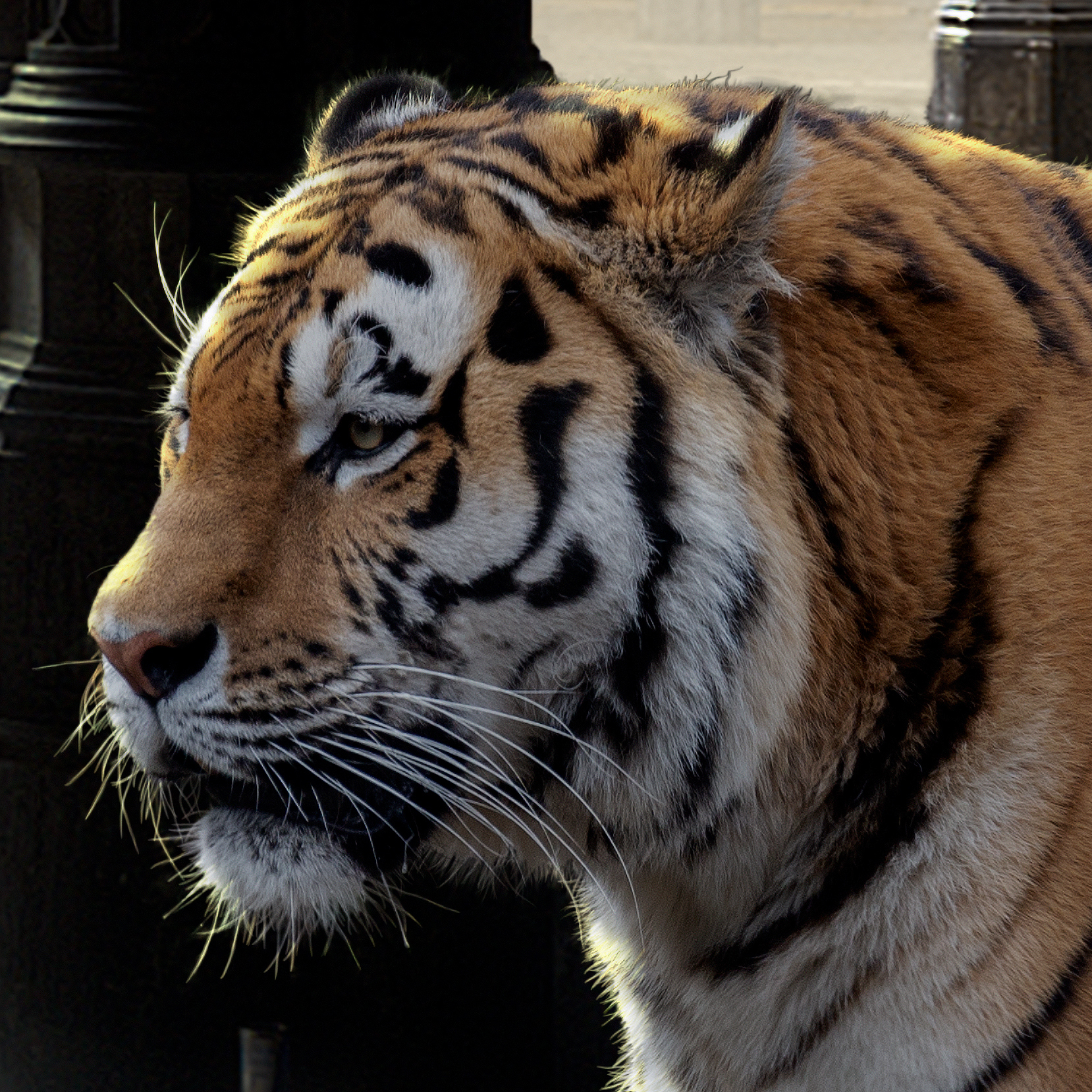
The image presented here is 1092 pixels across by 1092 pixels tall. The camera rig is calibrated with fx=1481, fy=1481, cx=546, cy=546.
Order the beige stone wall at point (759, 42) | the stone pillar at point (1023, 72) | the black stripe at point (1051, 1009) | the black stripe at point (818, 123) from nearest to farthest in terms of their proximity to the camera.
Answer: the black stripe at point (1051, 1009) < the black stripe at point (818, 123) < the stone pillar at point (1023, 72) < the beige stone wall at point (759, 42)

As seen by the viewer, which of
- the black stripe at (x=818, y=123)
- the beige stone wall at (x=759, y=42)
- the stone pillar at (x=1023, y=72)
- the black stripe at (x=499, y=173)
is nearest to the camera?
the black stripe at (x=499, y=173)

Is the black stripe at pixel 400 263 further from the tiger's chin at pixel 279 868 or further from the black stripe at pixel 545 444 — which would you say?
the tiger's chin at pixel 279 868

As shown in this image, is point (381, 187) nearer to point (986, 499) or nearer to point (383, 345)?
point (383, 345)

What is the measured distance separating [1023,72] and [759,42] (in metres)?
13.2

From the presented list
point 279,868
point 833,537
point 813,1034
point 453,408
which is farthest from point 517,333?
point 813,1034

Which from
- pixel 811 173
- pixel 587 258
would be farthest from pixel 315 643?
pixel 811 173

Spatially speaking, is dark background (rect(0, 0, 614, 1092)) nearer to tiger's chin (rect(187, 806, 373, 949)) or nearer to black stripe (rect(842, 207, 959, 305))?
tiger's chin (rect(187, 806, 373, 949))

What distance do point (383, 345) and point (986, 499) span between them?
619mm

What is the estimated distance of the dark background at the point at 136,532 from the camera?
253cm

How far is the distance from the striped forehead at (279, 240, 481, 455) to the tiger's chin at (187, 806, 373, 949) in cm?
44

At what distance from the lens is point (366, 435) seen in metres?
1.46

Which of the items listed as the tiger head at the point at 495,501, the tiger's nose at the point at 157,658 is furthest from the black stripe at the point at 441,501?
the tiger's nose at the point at 157,658

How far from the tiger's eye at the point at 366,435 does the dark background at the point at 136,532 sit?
1227mm

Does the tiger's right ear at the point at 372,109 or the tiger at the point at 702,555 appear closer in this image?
the tiger at the point at 702,555
